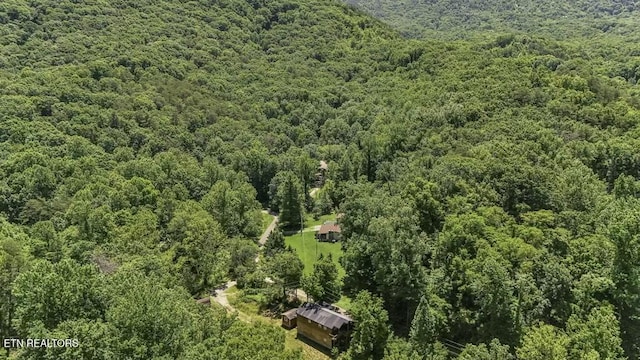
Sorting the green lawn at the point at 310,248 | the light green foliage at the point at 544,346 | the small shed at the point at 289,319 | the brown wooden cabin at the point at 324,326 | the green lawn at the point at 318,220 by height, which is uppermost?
the light green foliage at the point at 544,346

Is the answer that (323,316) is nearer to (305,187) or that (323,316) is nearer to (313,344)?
(313,344)

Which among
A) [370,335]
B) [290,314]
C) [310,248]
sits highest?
[370,335]

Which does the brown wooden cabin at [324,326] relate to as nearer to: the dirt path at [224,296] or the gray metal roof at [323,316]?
the gray metal roof at [323,316]

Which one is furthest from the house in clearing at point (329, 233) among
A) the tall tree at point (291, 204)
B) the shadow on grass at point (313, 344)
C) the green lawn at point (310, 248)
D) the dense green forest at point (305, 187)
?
the shadow on grass at point (313, 344)

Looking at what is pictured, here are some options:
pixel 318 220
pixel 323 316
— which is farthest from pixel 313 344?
pixel 318 220

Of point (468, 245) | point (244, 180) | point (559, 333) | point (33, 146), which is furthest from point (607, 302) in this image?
point (33, 146)

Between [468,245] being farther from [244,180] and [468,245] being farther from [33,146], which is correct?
[33,146]
